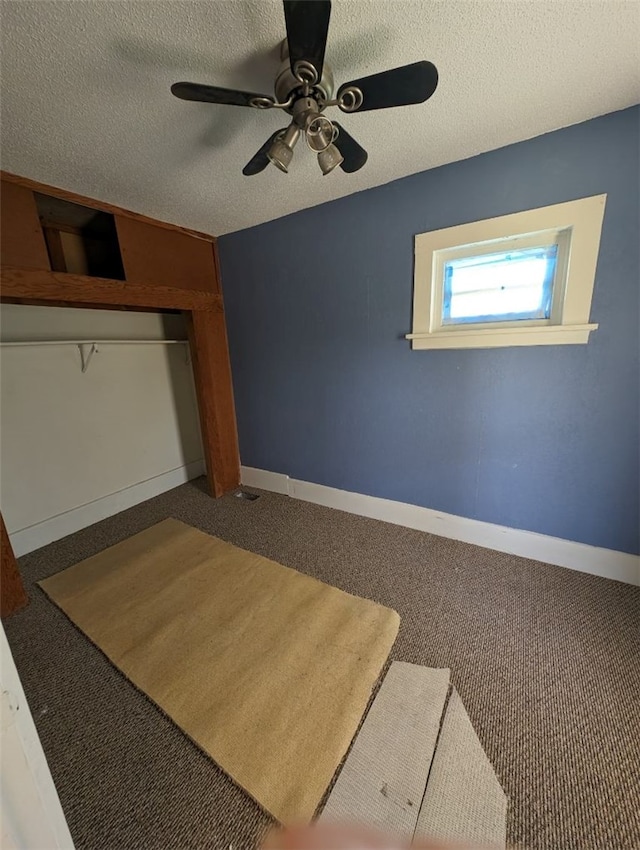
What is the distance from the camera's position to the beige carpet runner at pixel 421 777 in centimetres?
87

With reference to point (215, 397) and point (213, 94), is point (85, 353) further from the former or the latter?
point (213, 94)

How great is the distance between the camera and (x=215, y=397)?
2.86 meters

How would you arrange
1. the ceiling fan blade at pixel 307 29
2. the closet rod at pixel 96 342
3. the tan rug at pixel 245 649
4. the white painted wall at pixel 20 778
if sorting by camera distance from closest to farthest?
the white painted wall at pixel 20 778 < the ceiling fan blade at pixel 307 29 < the tan rug at pixel 245 649 < the closet rod at pixel 96 342

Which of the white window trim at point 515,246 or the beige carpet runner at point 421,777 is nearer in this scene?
the beige carpet runner at point 421,777

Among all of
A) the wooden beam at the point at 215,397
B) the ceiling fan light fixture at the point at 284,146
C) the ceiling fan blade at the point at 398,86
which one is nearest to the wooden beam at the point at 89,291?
the wooden beam at the point at 215,397

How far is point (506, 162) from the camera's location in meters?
1.62

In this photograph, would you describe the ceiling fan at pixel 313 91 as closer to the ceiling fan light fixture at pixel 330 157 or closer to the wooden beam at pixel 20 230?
the ceiling fan light fixture at pixel 330 157

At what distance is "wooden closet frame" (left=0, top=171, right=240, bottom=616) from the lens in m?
1.70

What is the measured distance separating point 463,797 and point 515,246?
7.73ft

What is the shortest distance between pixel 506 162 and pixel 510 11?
0.77 meters

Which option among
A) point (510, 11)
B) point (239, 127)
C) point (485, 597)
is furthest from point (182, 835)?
point (510, 11)

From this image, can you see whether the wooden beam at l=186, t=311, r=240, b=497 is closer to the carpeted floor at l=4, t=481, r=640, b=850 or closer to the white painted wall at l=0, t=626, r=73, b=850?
the carpeted floor at l=4, t=481, r=640, b=850

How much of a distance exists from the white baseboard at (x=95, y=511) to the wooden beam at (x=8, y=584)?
0.60m

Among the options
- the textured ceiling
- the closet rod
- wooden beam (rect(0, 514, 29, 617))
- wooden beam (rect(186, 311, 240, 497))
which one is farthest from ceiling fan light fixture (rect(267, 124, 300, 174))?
wooden beam (rect(0, 514, 29, 617))
